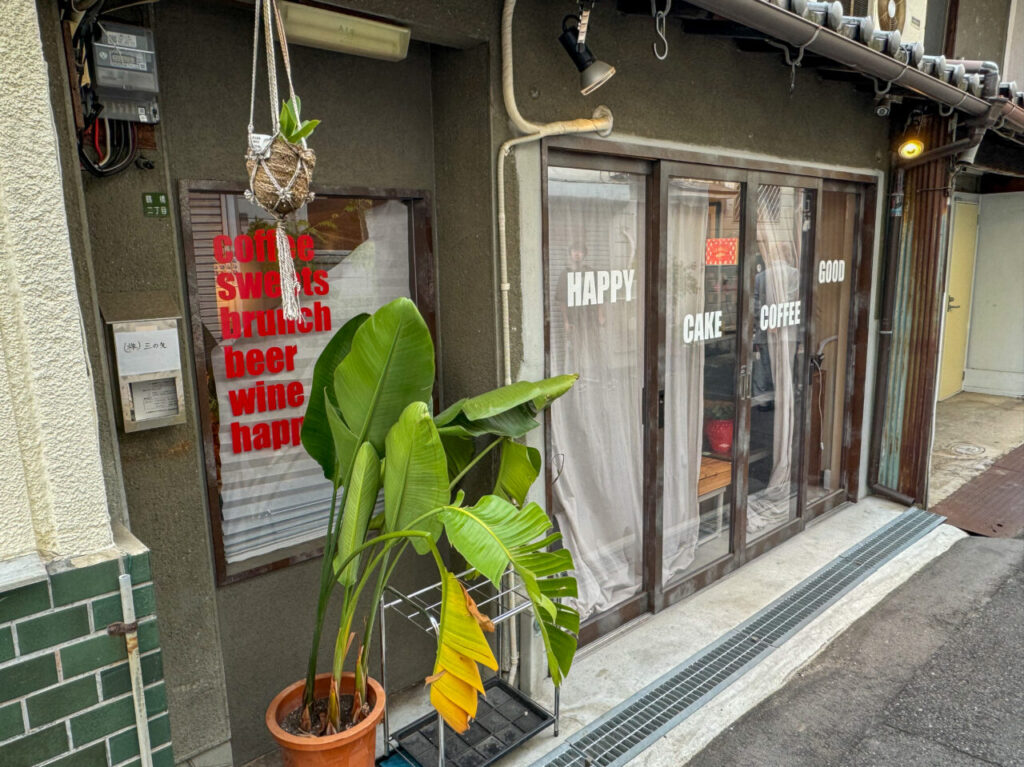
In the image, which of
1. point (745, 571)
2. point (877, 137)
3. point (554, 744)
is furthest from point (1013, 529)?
point (554, 744)

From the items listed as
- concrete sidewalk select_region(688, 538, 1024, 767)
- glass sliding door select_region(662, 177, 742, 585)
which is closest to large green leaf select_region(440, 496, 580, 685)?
concrete sidewalk select_region(688, 538, 1024, 767)

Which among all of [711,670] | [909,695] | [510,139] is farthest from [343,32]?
[909,695]

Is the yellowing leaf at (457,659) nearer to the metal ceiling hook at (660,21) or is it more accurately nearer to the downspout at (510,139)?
the downspout at (510,139)

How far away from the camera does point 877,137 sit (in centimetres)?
586

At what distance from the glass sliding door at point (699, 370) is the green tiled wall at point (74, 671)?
317 centimetres

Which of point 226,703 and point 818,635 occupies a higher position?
point 226,703

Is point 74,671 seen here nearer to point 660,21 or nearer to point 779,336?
point 660,21

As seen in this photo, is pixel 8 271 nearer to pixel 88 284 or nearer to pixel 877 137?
pixel 88 284

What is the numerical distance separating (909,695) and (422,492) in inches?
123

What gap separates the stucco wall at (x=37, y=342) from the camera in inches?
68.2

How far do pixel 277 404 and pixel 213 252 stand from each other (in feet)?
2.28

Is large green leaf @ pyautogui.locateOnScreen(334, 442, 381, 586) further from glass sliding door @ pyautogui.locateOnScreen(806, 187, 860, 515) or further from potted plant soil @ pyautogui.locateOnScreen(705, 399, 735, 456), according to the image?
glass sliding door @ pyautogui.locateOnScreen(806, 187, 860, 515)

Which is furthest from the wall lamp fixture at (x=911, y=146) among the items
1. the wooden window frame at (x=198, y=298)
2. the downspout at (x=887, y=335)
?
the wooden window frame at (x=198, y=298)

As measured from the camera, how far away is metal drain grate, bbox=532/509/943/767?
340cm
